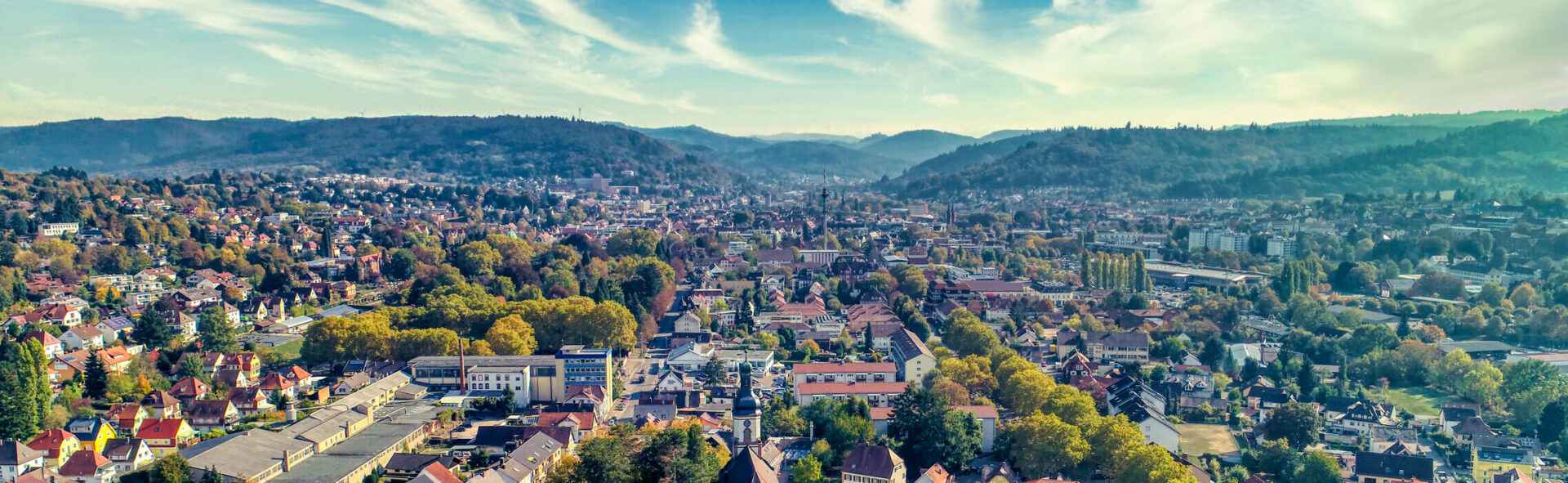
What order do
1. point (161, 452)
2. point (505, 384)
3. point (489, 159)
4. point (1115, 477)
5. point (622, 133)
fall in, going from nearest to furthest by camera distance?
point (1115, 477) → point (161, 452) → point (505, 384) → point (489, 159) → point (622, 133)

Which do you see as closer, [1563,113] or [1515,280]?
[1515,280]

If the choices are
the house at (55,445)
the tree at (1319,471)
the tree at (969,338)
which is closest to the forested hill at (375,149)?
the tree at (969,338)

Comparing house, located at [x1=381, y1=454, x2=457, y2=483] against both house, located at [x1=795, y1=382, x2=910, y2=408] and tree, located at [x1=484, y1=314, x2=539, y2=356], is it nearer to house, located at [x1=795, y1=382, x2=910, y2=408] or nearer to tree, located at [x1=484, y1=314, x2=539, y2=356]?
house, located at [x1=795, y1=382, x2=910, y2=408]

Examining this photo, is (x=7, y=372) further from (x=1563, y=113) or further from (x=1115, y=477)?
(x=1563, y=113)

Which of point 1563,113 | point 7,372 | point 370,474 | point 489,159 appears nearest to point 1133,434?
point 370,474

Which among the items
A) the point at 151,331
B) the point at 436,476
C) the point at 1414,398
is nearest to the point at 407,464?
the point at 436,476

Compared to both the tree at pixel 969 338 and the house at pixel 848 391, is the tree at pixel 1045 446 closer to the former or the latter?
the house at pixel 848 391

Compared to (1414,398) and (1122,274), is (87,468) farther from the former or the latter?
(1122,274)
